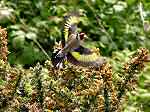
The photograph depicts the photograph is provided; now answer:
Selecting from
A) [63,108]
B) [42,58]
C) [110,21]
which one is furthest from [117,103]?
[110,21]

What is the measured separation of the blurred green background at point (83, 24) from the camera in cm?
436

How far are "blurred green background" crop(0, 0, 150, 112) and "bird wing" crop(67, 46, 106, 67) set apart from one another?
232 cm

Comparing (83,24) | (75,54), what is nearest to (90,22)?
(83,24)

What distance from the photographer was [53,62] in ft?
6.30

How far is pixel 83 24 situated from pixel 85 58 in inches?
113

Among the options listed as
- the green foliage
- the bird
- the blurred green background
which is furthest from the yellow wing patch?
the green foliage

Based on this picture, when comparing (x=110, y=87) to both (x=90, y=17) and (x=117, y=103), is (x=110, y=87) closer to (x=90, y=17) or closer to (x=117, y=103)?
(x=117, y=103)

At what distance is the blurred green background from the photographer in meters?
4.36

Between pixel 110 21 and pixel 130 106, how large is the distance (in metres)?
1.67

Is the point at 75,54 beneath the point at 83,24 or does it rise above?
above

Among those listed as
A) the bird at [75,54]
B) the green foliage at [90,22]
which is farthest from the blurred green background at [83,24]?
the bird at [75,54]

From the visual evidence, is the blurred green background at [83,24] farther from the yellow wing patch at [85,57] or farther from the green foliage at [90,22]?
the yellow wing patch at [85,57]

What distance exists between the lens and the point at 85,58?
74.0 inches

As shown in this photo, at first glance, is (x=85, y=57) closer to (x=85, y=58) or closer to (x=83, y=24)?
(x=85, y=58)
